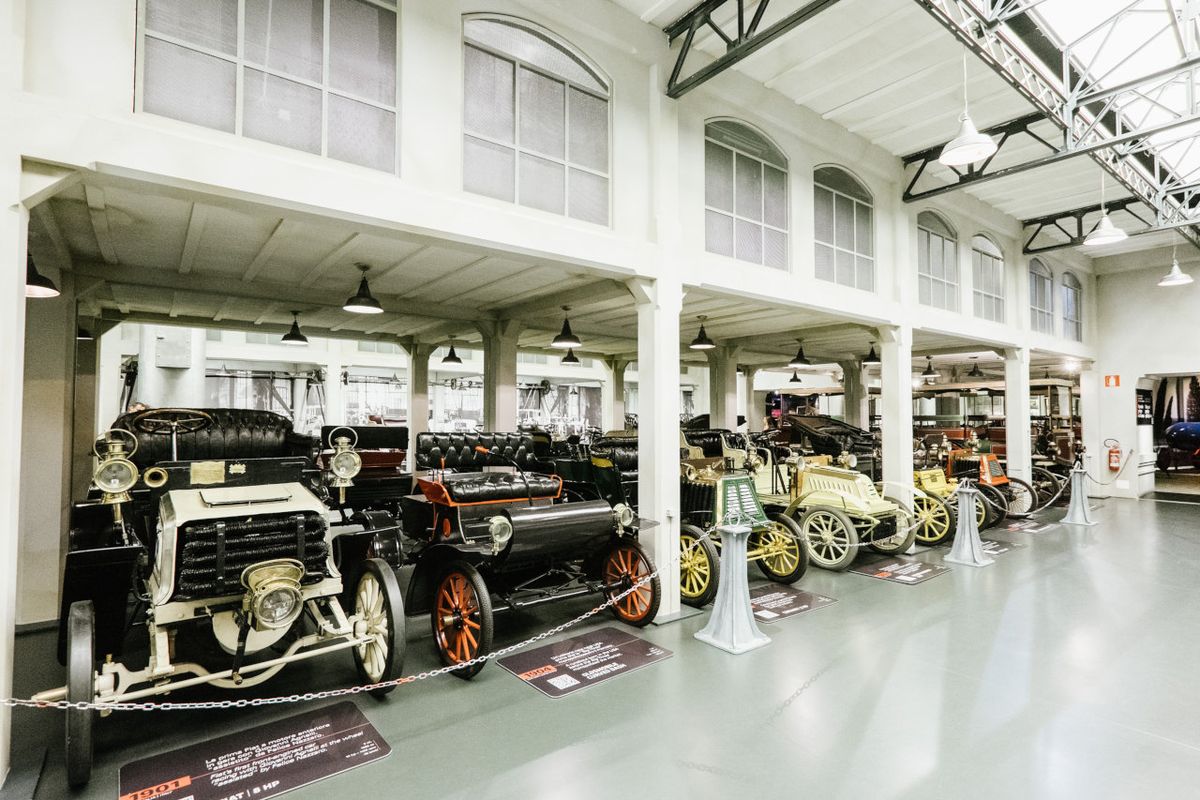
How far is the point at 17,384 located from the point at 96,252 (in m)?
3.35

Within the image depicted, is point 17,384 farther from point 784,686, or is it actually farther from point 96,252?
A: point 784,686

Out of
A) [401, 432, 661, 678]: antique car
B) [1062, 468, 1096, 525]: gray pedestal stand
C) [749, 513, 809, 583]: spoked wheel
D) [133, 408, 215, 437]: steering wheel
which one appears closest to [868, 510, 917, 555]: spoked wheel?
[749, 513, 809, 583]: spoked wheel

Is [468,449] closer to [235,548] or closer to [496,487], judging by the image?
[496,487]

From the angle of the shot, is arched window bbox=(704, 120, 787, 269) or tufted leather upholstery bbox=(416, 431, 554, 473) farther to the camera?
tufted leather upholstery bbox=(416, 431, 554, 473)

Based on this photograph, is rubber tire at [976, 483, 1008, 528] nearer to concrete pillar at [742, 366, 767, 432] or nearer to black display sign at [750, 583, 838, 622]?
black display sign at [750, 583, 838, 622]

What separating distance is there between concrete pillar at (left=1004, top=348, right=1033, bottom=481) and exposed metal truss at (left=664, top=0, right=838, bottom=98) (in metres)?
8.73

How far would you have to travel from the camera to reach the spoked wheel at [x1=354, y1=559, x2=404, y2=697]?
3.49m

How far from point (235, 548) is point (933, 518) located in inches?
340

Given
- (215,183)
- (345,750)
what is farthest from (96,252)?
(345,750)

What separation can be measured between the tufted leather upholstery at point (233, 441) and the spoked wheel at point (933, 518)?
7934 mm

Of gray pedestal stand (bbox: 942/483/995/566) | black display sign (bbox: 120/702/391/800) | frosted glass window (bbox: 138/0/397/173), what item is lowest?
black display sign (bbox: 120/702/391/800)

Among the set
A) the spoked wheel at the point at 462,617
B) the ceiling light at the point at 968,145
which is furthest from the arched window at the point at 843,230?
the spoked wheel at the point at 462,617

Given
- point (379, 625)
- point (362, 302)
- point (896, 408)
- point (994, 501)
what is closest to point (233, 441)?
point (362, 302)

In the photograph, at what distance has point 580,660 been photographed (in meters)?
4.27
